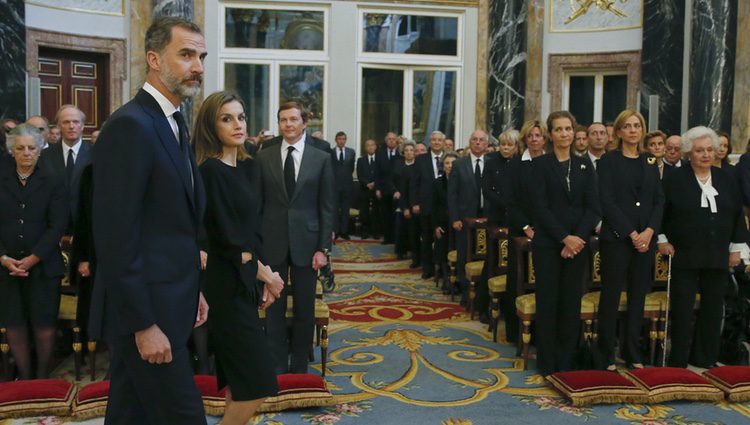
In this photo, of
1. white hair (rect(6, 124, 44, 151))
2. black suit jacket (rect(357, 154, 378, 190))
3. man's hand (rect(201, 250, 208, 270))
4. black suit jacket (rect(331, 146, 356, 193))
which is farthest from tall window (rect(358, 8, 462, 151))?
man's hand (rect(201, 250, 208, 270))

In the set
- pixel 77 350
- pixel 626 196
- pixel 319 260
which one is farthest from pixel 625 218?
pixel 77 350

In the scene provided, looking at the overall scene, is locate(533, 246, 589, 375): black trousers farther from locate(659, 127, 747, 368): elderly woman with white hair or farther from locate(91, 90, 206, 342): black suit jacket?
locate(91, 90, 206, 342): black suit jacket

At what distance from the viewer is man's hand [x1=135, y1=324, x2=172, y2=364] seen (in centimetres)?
227

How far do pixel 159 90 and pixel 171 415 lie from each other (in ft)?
3.20

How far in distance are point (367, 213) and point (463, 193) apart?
5990 mm

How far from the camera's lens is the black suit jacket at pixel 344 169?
12.4 m

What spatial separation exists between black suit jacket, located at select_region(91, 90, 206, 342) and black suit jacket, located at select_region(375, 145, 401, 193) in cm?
995

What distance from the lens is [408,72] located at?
1455cm

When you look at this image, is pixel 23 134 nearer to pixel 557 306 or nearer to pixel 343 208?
pixel 557 306

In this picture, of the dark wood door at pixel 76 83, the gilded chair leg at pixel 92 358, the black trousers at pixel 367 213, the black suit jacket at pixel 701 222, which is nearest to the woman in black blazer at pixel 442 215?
the black suit jacket at pixel 701 222

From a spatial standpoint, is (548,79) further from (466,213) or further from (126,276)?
(126,276)

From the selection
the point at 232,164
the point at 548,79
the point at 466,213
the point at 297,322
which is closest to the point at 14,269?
the point at 297,322

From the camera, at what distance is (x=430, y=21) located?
14383 mm

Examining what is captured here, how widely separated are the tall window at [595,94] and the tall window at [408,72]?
2021 mm
